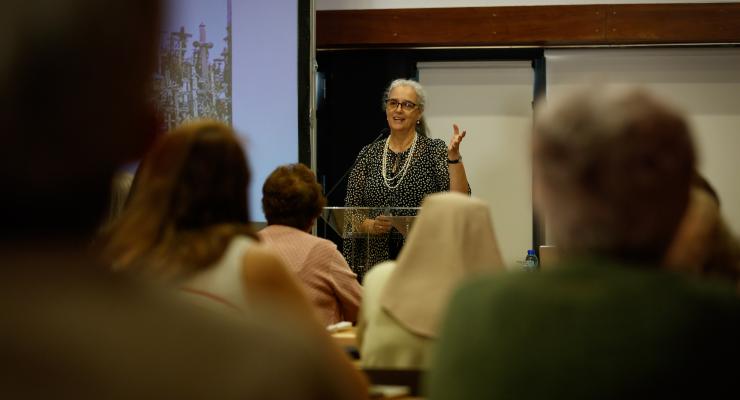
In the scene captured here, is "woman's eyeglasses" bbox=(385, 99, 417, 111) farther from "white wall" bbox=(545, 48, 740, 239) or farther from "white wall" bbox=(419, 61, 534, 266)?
"white wall" bbox=(545, 48, 740, 239)

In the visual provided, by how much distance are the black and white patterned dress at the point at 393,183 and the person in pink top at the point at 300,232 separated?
120cm

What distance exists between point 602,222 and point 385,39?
5.33 metres

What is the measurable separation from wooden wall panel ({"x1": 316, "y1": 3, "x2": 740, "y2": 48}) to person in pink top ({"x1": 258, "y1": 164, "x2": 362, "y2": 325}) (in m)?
3.42

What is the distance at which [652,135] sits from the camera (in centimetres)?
116

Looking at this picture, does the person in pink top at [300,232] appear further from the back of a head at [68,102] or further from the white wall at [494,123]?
the white wall at [494,123]

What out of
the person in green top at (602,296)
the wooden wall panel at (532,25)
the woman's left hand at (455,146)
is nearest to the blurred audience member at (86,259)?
the person in green top at (602,296)

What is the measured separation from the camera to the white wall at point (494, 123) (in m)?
6.58

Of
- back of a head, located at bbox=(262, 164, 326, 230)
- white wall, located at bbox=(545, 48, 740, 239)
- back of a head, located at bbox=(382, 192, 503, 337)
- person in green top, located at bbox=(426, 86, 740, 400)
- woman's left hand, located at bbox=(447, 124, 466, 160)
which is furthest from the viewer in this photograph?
white wall, located at bbox=(545, 48, 740, 239)

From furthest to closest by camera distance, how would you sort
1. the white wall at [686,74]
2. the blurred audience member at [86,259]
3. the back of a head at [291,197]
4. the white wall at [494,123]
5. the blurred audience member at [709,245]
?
the white wall at [494,123], the white wall at [686,74], the back of a head at [291,197], the blurred audience member at [709,245], the blurred audience member at [86,259]

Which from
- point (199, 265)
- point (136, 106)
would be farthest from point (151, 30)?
point (199, 265)

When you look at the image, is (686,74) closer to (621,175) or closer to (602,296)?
(621,175)

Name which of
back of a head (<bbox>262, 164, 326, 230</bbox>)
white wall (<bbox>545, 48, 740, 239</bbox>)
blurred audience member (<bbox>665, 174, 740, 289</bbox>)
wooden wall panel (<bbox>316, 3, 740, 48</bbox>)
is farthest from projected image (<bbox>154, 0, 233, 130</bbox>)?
blurred audience member (<bbox>665, 174, 740, 289</bbox>)

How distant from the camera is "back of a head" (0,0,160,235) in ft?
1.22

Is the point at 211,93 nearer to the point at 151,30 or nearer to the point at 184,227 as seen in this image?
the point at 184,227
